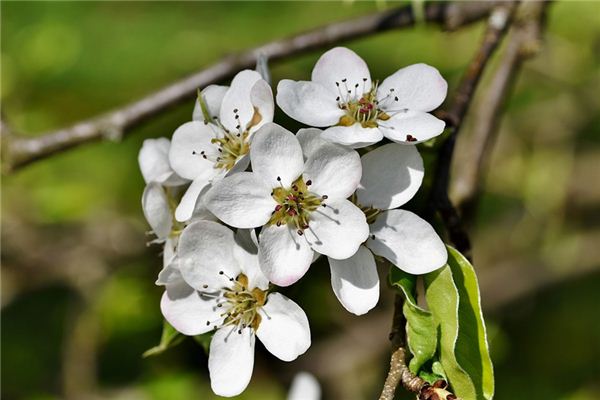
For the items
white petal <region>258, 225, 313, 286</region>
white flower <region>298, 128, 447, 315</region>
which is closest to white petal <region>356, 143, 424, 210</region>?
white flower <region>298, 128, 447, 315</region>

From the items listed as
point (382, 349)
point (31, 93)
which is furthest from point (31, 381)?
point (382, 349)

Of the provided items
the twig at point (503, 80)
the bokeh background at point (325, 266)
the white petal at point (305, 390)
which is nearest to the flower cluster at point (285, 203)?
the twig at point (503, 80)

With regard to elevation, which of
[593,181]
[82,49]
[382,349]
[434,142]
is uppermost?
[434,142]

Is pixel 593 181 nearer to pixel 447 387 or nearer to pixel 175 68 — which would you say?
pixel 175 68

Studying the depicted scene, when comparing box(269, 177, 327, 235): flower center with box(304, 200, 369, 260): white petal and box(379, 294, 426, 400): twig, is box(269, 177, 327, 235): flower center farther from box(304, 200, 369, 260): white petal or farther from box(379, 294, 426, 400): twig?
box(379, 294, 426, 400): twig

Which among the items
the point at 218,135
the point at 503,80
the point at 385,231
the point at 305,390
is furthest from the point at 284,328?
the point at 503,80

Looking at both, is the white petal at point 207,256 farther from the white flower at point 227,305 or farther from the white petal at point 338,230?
the white petal at point 338,230
